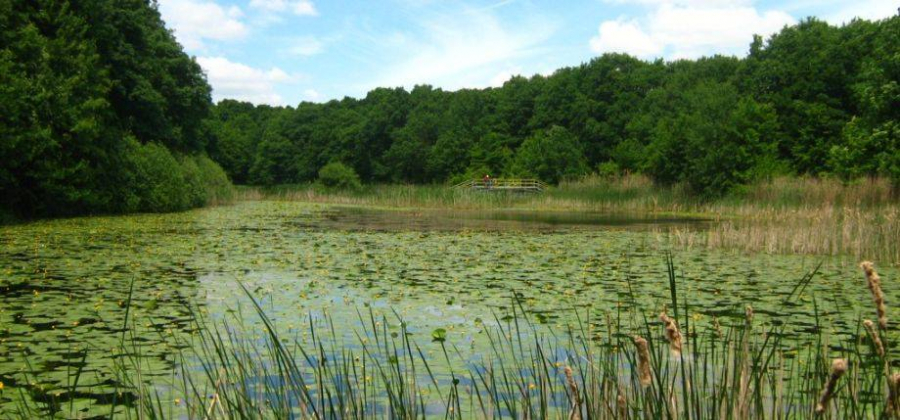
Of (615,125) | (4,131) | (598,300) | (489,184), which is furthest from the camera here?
(615,125)

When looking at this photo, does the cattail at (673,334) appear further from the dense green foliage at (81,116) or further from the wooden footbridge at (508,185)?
the wooden footbridge at (508,185)

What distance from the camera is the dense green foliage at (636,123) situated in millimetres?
34312

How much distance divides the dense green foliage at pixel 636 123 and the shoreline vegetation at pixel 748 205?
50.6 inches

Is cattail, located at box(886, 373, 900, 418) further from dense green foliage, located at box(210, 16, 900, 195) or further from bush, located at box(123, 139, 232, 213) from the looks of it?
bush, located at box(123, 139, 232, 213)

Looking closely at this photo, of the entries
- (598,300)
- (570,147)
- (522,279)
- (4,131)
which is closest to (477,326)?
(598,300)

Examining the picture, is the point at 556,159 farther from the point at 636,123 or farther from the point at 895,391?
the point at 895,391

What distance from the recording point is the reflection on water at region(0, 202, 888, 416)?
6.29 meters

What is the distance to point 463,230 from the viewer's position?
67.3ft

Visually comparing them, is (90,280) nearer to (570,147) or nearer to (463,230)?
(463,230)

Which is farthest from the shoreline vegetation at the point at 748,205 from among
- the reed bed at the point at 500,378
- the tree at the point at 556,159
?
the tree at the point at 556,159

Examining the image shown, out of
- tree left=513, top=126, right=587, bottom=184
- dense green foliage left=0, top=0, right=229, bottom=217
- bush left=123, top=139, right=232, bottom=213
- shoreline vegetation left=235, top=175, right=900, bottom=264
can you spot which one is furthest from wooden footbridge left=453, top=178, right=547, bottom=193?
bush left=123, top=139, right=232, bottom=213

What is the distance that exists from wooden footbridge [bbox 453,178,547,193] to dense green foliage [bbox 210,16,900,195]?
10.5 ft

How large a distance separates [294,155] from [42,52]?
2457 inches

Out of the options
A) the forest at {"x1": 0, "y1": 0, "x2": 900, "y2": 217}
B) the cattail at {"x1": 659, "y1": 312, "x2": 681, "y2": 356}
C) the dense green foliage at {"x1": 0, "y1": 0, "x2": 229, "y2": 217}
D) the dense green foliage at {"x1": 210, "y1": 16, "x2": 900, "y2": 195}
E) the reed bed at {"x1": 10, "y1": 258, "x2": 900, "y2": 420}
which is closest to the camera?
the cattail at {"x1": 659, "y1": 312, "x2": 681, "y2": 356}
